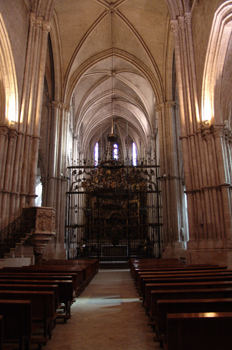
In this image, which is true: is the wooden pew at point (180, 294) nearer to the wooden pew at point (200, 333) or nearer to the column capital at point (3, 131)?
the wooden pew at point (200, 333)

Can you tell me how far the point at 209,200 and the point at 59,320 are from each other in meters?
7.20

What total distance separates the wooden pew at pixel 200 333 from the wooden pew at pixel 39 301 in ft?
5.35

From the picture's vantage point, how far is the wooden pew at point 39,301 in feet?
10.7

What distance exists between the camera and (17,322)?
113 inches

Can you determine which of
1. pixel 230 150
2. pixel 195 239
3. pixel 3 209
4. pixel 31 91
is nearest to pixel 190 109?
pixel 230 150

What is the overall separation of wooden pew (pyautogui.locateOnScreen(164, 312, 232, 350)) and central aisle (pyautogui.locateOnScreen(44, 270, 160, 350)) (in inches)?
54.6

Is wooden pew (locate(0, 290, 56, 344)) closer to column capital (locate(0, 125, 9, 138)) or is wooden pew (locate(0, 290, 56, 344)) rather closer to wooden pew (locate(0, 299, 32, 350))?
wooden pew (locate(0, 299, 32, 350))

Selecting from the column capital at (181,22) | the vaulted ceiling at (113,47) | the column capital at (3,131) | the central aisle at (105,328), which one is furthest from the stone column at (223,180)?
the vaulted ceiling at (113,47)

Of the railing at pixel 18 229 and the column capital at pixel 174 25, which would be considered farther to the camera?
the column capital at pixel 174 25

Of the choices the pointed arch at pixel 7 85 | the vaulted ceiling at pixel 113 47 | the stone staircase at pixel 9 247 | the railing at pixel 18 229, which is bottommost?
the stone staircase at pixel 9 247

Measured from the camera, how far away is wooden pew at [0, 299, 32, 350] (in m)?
2.81

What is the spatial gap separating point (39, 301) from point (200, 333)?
6.73 ft

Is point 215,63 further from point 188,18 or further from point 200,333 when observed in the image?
point 200,333

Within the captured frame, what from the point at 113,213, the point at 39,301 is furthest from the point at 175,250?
the point at 39,301
